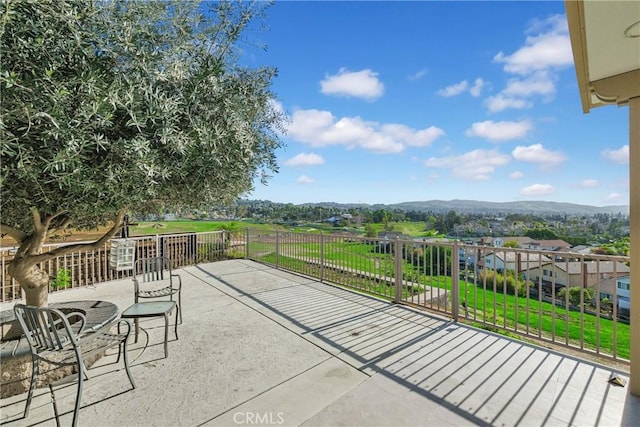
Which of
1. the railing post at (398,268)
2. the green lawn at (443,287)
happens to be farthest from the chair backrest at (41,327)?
the railing post at (398,268)

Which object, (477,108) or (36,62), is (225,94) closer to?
(36,62)

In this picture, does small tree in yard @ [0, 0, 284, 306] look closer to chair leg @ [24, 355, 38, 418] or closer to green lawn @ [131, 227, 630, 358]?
chair leg @ [24, 355, 38, 418]

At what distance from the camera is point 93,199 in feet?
6.90

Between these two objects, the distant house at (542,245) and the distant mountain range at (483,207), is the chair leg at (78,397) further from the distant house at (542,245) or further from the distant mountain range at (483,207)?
the distant mountain range at (483,207)

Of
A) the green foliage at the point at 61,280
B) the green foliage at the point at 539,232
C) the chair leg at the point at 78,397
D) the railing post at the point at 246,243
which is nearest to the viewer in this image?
the chair leg at the point at 78,397

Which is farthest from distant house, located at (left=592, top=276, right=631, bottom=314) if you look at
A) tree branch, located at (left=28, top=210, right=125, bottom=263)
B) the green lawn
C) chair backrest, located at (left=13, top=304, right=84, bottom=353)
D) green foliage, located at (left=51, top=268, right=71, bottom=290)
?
green foliage, located at (left=51, top=268, right=71, bottom=290)

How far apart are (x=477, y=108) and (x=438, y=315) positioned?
16.1 meters

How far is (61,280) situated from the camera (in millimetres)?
5715

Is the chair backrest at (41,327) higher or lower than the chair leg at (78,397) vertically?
higher

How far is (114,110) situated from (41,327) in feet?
5.21

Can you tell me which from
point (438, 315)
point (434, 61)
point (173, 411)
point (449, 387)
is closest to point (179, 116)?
point (173, 411)

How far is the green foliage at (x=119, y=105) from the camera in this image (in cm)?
176

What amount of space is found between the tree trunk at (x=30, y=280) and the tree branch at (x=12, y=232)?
0.20 meters

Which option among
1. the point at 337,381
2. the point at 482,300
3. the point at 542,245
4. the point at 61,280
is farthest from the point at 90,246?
the point at 542,245
